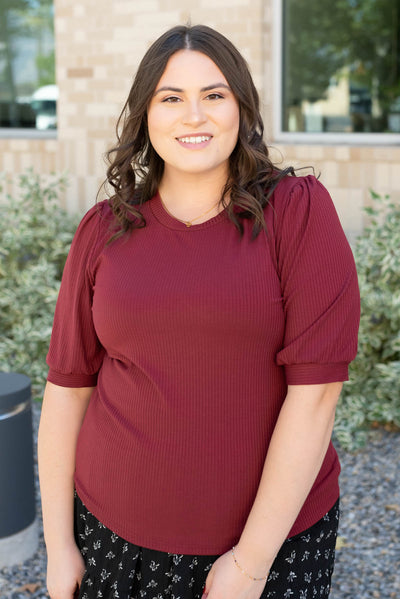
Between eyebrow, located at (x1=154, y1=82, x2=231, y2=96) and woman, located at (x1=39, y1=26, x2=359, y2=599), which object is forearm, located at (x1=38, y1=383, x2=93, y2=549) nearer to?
woman, located at (x1=39, y1=26, x2=359, y2=599)

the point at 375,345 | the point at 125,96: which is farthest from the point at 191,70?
the point at 125,96

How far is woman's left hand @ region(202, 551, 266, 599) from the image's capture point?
161cm

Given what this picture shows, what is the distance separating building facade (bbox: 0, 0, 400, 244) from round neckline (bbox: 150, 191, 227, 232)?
3.53m

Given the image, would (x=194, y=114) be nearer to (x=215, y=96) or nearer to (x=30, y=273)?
(x=215, y=96)

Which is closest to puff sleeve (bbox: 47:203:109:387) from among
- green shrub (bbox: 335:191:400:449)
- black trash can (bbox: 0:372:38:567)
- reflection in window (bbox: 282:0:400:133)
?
black trash can (bbox: 0:372:38:567)

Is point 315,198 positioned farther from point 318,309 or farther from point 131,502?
point 131,502

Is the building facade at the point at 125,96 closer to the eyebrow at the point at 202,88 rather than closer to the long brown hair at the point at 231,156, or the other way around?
the long brown hair at the point at 231,156

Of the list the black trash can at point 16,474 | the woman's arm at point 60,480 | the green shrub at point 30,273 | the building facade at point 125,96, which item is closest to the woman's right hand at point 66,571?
the woman's arm at point 60,480

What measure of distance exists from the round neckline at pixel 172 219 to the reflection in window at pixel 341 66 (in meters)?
4.18

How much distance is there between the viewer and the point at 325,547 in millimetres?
1766

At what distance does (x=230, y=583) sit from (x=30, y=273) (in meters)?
3.89

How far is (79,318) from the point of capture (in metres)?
1.86

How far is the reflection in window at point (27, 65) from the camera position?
7.08 metres

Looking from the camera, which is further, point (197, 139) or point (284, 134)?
point (284, 134)
